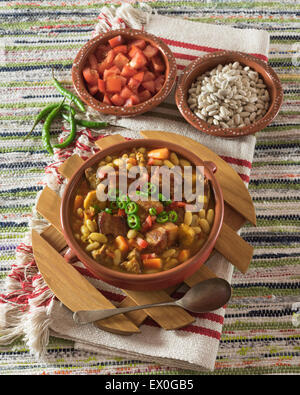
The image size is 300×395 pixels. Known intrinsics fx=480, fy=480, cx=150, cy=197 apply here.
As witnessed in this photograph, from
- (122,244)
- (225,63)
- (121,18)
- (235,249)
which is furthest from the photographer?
(121,18)

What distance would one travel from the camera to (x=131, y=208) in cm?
291

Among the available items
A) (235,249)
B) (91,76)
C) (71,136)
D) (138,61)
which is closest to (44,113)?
(71,136)

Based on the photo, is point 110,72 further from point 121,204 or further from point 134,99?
point 121,204

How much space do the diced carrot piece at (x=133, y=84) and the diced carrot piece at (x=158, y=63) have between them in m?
0.22

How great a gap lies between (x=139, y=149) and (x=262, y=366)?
1.59m

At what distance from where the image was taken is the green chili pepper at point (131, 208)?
290cm

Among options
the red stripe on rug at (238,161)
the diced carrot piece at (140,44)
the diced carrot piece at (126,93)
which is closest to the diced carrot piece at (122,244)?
the red stripe on rug at (238,161)

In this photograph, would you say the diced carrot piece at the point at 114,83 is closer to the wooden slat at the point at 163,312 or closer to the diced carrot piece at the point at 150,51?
the diced carrot piece at the point at 150,51

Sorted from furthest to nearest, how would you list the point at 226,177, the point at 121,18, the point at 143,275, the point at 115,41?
the point at 121,18 → the point at 115,41 → the point at 226,177 → the point at 143,275

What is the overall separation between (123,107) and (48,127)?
2.11 ft

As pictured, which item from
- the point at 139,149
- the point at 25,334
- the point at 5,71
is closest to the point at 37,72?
the point at 5,71

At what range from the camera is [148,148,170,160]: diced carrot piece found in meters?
3.14

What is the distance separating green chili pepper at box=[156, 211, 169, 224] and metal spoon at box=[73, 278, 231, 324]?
43 cm
